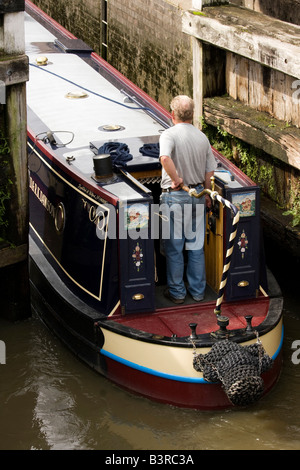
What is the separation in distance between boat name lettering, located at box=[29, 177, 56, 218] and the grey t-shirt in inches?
57.2

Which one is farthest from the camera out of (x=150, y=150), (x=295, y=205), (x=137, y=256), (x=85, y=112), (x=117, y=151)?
(x=85, y=112)

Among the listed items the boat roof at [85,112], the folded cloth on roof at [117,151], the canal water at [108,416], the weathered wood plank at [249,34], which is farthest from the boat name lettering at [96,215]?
the weathered wood plank at [249,34]

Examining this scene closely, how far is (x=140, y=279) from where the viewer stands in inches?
277

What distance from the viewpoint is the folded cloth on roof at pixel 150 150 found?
771 centimetres

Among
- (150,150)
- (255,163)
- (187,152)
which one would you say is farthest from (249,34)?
(187,152)

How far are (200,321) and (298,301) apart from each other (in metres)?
1.88

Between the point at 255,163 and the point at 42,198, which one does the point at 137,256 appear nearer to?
the point at 42,198

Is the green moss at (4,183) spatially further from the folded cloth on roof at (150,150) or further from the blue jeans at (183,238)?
the blue jeans at (183,238)

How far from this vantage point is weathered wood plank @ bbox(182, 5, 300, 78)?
799 centimetres

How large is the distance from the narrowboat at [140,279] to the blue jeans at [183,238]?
0.11 meters

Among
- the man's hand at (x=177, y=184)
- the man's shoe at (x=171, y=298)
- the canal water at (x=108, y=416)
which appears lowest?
the canal water at (x=108, y=416)

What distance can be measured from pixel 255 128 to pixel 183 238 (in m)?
1.87

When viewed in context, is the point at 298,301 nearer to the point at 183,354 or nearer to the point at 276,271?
the point at 276,271

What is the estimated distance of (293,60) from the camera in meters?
7.87
